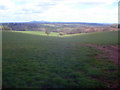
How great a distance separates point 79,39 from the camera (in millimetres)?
12773

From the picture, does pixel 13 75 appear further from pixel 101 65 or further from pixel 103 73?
pixel 101 65

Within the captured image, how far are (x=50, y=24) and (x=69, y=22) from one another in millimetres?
1656

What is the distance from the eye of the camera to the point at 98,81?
4105 millimetres

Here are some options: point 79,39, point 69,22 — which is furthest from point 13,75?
point 79,39

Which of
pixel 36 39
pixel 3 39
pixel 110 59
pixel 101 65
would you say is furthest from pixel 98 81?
pixel 36 39

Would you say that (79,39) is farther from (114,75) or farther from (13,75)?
(13,75)

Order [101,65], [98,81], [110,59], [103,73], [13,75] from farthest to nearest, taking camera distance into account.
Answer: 1. [110,59]
2. [101,65]
3. [103,73]
4. [13,75]
5. [98,81]

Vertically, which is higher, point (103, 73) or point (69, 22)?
point (69, 22)

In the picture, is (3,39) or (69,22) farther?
(69,22)

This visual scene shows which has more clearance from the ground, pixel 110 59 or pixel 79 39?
pixel 79 39

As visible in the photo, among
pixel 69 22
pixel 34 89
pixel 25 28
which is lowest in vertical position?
pixel 34 89

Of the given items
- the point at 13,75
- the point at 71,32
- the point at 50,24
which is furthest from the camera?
the point at 71,32

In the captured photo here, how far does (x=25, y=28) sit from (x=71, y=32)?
4.26 meters

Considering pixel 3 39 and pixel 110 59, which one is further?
pixel 3 39
